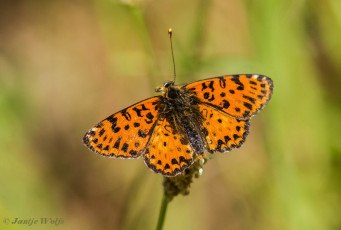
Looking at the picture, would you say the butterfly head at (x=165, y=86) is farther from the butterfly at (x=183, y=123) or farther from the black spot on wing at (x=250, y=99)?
the black spot on wing at (x=250, y=99)

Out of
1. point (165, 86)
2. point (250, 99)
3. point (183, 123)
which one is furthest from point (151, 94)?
point (250, 99)

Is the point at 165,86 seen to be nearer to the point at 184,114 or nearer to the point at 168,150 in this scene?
the point at 184,114

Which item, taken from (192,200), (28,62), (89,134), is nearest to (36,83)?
(28,62)

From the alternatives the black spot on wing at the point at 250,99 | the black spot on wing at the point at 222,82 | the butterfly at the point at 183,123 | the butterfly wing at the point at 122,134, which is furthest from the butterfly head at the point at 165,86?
the black spot on wing at the point at 250,99

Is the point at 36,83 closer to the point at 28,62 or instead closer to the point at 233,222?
the point at 28,62

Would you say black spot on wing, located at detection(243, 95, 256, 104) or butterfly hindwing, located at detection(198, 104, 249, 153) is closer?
butterfly hindwing, located at detection(198, 104, 249, 153)

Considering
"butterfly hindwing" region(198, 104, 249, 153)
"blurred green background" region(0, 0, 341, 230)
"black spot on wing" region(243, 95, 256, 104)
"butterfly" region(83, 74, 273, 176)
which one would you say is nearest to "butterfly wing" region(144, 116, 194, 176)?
"butterfly" region(83, 74, 273, 176)

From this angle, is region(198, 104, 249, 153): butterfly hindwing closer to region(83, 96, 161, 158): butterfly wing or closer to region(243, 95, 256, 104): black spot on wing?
region(243, 95, 256, 104): black spot on wing
